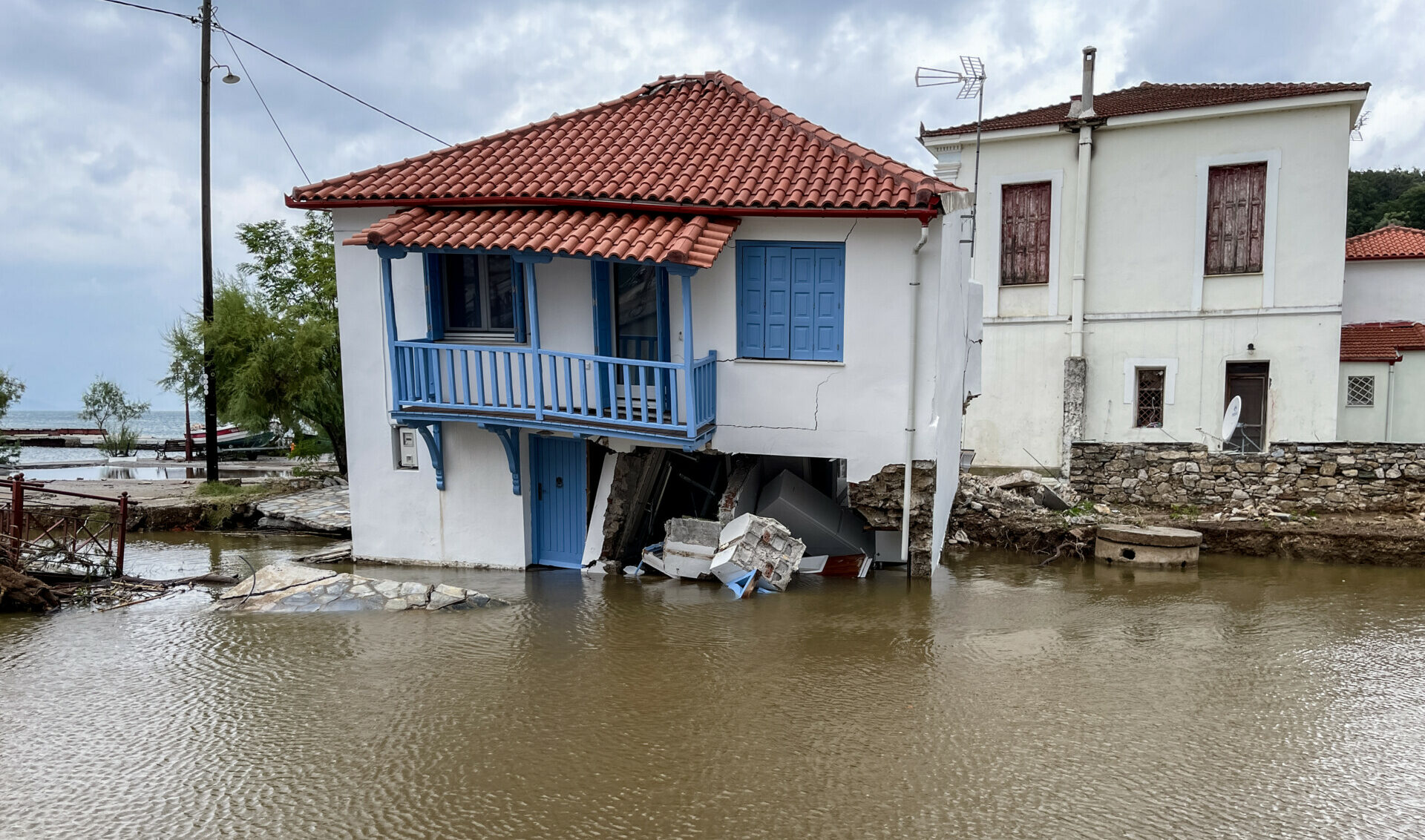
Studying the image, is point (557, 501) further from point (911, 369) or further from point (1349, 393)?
point (1349, 393)

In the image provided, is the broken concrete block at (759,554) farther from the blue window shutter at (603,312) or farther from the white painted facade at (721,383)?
the blue window shutter at (603,312)

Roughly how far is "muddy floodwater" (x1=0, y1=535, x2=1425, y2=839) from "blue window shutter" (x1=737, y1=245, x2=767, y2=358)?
3127 millimetres

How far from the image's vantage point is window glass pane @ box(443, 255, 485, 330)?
11422 mm

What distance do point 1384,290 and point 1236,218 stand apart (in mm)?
6901

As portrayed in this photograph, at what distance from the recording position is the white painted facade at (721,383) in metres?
10.3

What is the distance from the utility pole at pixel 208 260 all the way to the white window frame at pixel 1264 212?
18915mm

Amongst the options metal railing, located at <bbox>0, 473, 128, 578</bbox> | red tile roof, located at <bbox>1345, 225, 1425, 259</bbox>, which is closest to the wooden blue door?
metal railing, located at <bbox>0, 473, 128, 578</bbox>

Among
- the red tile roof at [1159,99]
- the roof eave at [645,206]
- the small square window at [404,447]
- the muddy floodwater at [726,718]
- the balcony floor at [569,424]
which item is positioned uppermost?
the red tile roof at [1159,99]

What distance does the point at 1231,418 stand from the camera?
16609 millimetres

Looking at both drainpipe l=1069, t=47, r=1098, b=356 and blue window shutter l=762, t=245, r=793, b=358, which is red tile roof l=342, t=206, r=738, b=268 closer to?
blue window shutter l=762, t=245, r=793, b=358

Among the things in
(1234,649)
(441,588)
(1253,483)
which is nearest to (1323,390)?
(1253,483)

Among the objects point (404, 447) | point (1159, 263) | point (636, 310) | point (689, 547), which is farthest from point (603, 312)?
point (1159, 263)

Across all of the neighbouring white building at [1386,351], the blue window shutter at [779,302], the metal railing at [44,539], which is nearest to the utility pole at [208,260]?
the metal railing at [44,539]

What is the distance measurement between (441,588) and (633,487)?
2.85m
